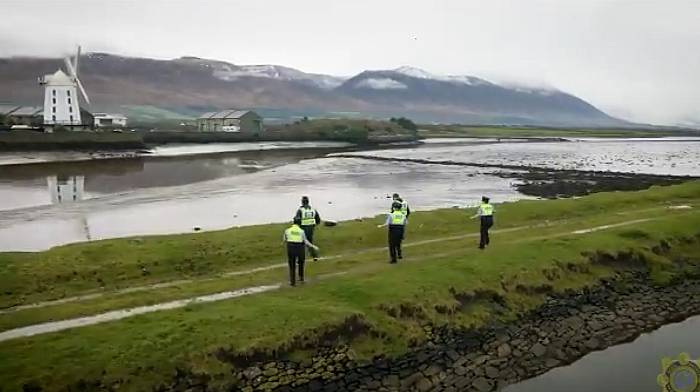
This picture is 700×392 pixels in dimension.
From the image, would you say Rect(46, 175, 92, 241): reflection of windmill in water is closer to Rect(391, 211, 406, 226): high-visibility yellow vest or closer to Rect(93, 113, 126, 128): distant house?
Rect(391, 211, 406, 226): high-visibility yellow vest

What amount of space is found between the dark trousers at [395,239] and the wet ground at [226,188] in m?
15.3

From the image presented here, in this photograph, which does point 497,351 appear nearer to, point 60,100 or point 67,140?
point 67,140

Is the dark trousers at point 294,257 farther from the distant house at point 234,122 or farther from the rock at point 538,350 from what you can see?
the distant house at point 234,122

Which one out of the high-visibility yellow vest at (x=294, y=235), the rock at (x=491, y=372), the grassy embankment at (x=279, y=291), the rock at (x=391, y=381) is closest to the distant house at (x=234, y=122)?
the grassy embankment at (x=279, y=291)

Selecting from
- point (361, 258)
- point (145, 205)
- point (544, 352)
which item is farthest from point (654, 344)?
point (145, 205)

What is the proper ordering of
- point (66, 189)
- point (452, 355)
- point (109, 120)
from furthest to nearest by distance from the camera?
point (109, 120) < point (66, 189) < point (452, 355)

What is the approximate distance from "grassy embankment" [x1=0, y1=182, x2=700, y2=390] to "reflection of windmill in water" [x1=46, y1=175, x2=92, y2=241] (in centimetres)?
1660

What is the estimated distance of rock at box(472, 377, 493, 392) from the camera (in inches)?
706

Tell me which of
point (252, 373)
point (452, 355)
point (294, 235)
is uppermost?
point (294, 235)

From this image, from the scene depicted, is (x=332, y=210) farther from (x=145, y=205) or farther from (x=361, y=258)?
(x=361, y=258)

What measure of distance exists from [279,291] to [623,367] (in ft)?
38.6

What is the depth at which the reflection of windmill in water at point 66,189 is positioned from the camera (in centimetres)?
4719

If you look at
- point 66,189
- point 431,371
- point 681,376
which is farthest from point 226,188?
point 681,376

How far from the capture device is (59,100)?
124500 millimetres
